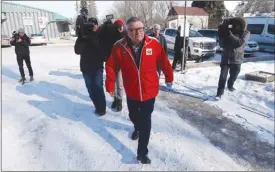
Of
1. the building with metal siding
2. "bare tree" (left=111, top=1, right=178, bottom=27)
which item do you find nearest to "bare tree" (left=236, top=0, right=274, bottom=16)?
the building with metal siding

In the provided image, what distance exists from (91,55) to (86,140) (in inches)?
58.5

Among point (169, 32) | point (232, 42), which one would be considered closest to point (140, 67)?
point (232, 42)

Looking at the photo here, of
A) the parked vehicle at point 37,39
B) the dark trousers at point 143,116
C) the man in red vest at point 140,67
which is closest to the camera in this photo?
the man in red vest at point 140,67

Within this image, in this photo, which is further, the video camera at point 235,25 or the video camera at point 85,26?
the video camera at point 235,25

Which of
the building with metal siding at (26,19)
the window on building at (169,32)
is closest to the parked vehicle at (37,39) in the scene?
the building with metal siding at (26,19)

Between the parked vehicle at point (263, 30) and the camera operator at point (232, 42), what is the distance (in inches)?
447

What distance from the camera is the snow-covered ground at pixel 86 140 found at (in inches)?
120

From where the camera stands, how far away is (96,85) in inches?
164

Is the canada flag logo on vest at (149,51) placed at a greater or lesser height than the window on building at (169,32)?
greater

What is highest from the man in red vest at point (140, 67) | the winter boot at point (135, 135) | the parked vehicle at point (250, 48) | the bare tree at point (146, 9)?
the bare tree at point (146, 9)

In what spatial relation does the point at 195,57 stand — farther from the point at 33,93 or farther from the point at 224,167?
the point at 224,167

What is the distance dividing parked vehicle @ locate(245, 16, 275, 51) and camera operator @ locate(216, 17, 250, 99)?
37.2 ft

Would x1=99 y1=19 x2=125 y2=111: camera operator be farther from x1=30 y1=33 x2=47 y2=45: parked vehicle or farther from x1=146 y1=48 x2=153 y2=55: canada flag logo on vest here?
x1=30 y1=33 x2=47 y2=45: parked vehicle

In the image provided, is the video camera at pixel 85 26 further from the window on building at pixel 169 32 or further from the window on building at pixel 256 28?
the window on building at pixel 256 28
